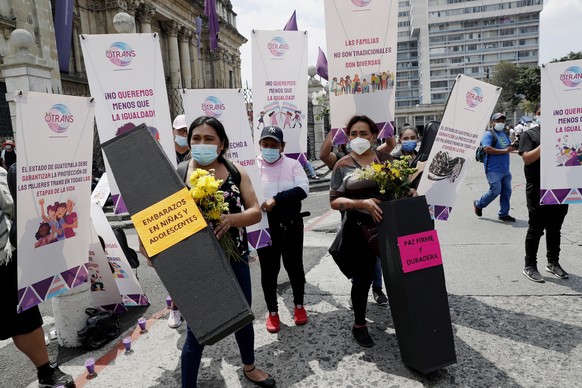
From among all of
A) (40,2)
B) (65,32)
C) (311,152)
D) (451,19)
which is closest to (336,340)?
(65,32)

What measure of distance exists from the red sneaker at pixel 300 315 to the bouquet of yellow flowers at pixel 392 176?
147 centimetres

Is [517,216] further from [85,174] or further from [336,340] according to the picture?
[85,174]

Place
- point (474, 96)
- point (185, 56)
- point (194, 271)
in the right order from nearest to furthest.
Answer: point (194, 271) → point (474, 96) → point (185, 56)

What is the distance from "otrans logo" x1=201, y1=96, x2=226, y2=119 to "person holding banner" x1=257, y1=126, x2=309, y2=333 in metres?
0.74

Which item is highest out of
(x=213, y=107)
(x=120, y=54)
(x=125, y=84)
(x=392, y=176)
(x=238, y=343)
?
(x=120, y=54)

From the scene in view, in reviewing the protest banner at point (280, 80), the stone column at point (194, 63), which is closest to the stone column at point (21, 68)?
the protest banner at point (280, 80)

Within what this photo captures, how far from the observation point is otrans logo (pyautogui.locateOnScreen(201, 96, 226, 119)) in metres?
4.06

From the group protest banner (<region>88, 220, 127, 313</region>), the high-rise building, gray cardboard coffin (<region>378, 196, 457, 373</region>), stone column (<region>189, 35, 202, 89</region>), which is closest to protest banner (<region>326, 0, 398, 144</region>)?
gray cardboard coffin (<region>378, 196, 457, 373</region>)

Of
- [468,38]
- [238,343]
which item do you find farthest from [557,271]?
[468,38]

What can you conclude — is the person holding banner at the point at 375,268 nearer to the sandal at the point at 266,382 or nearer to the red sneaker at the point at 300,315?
the red sneaker at the point at 300,315

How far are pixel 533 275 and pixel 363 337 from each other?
7.26 feet

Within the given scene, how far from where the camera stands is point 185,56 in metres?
33.4

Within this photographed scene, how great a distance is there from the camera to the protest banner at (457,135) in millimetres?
3619

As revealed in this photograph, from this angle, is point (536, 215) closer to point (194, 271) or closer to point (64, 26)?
point (194, 271)
